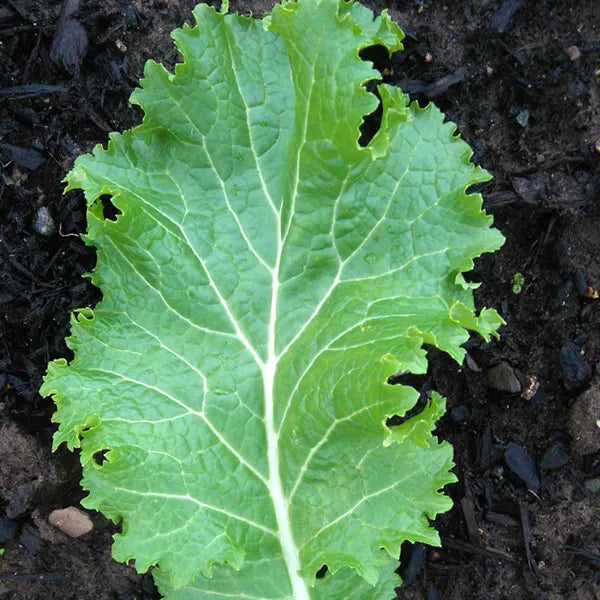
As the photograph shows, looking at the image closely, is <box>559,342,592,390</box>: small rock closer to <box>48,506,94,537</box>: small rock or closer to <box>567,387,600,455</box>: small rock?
<box>567,387,600,455</box>: small rock

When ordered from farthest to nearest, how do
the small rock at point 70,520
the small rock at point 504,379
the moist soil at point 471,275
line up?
the small rock at point 504,379, the small rock at point 70,520, the moist soil at point 471,275

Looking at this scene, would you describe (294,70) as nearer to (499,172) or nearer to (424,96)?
(424,96)

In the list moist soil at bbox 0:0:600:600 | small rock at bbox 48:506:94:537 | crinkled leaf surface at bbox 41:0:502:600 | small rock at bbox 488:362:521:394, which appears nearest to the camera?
crinkled leaf surface at bbox 41:0:502:600

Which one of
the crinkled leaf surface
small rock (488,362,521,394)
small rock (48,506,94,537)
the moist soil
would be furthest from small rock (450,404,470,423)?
small rock (48,506,94,537)

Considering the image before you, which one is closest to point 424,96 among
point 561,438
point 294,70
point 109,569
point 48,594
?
point 294,70

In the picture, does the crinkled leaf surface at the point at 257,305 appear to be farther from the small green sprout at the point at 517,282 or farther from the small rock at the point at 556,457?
the small rock at the point at 556,457

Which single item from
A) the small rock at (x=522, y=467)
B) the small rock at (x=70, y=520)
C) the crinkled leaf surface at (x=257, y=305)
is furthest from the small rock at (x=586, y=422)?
the small rock at (x=70, y=520)
